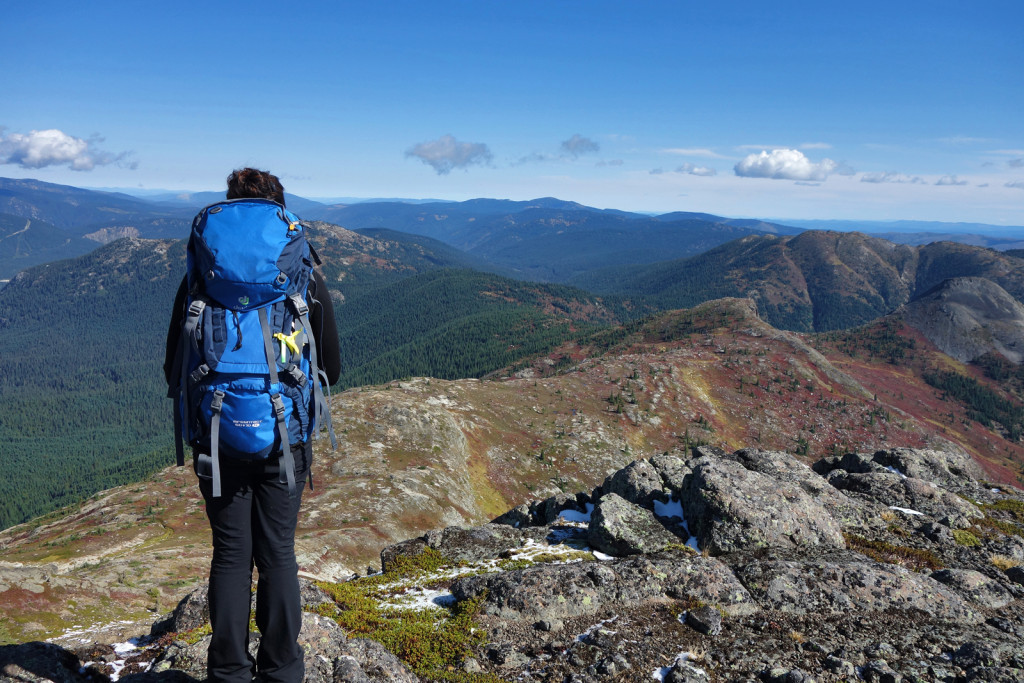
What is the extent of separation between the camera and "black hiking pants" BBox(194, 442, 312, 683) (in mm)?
5453

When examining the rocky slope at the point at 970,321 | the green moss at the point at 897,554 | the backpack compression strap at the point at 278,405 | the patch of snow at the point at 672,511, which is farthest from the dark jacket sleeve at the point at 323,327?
the rocky slope at the point at 970,321

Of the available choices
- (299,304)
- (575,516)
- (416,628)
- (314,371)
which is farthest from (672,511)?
(299,304)

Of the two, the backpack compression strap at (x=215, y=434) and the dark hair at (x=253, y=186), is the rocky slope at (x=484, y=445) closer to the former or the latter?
the backpack compression strap at (x=215, y=434)

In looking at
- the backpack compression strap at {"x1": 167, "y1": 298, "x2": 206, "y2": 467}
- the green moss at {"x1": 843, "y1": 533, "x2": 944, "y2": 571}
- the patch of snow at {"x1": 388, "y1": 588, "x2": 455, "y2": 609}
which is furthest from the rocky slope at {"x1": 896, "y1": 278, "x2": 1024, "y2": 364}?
the backpack compression strap at {"x1": 167, "y1": 298, "x2": 206, "y2": 467}

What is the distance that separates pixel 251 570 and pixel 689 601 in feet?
33.7

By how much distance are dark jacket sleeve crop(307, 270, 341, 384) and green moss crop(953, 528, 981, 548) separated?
66.8 ft

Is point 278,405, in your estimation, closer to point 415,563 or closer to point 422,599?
point 422,599

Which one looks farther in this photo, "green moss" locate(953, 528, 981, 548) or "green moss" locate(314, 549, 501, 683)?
"green moss" locate(953, 528, 981, 548)

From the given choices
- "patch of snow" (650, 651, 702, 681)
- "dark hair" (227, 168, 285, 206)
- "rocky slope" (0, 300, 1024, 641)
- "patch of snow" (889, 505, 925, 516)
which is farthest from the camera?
"rocky slope" (0, 300, 1024, 641)

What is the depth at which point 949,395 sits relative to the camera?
153375mm

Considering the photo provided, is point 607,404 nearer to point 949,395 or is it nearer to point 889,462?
point 889,462

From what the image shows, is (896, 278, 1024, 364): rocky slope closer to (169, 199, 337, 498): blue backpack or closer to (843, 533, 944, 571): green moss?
(843, 533, 944, 571): green moss

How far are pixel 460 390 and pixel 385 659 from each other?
67.5 m

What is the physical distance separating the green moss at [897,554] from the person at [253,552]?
16.1 metres
